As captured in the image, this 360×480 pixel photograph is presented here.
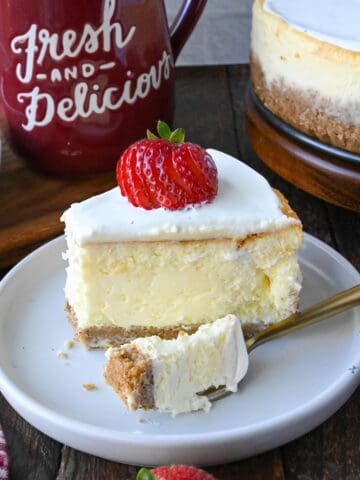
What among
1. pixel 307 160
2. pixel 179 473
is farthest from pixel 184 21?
pixel 179 473

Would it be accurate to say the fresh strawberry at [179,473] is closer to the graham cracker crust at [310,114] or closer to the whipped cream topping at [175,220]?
the whipped cream topping at [175,220]

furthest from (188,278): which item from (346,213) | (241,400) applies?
(346,213)

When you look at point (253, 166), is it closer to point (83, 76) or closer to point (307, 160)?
point (307, 160)

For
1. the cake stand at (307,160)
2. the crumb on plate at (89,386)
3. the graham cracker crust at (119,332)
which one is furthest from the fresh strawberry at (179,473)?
the cake stand at (307,160)

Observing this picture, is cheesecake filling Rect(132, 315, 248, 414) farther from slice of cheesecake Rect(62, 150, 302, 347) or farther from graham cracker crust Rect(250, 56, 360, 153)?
graham cracker crust Rect(250, 56, 360, 153)

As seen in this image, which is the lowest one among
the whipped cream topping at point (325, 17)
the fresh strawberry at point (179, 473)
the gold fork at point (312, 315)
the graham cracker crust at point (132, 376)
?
the gold fork at point (312, 315)

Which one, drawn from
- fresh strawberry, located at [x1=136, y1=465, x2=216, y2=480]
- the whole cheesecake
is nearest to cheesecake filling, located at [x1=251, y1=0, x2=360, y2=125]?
the whole cheesecake

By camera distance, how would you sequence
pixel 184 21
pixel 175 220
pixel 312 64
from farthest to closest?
pixel 184 21 → pixel 312 64 → pixel 175 220
